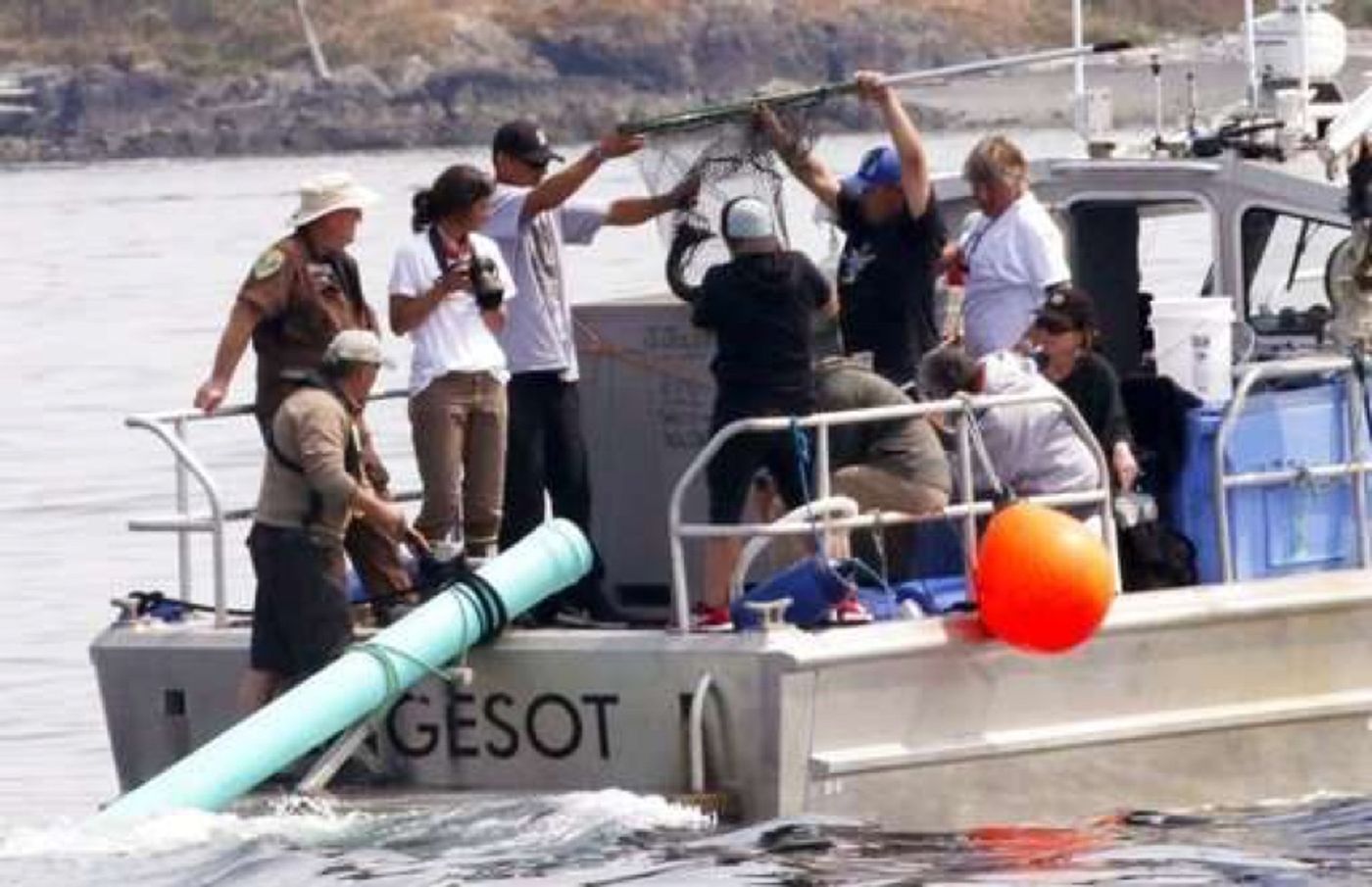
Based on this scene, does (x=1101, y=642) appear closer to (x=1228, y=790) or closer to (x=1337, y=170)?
(x=1228, y=790)

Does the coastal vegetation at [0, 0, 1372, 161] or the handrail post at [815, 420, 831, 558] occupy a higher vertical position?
the coastal vegetation at [0, 0, 1372, 161]

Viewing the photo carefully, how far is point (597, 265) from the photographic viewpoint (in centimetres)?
4459

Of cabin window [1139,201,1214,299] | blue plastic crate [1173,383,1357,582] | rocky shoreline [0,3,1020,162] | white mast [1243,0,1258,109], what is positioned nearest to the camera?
blue plastic crate [1173,383,1357,582]

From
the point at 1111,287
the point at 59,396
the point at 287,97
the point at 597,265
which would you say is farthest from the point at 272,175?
the point at 1111,287

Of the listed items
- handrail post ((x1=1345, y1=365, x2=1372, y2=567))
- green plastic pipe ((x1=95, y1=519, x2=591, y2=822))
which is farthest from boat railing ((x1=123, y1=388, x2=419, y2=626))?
handrail post ((x1=1345, y1=365, x2=1372, y2=567))

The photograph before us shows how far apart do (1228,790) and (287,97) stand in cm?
9819

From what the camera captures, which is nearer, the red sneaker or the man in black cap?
the red sneaker

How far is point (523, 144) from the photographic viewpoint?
13969mm

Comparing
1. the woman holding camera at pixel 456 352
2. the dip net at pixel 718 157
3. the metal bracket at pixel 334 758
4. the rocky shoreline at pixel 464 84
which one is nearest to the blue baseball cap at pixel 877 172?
the dip net at pixel 718 157

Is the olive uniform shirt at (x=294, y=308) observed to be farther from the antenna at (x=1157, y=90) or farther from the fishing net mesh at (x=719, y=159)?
the antenna at (x=1157, y=90)

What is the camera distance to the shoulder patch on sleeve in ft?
43.8

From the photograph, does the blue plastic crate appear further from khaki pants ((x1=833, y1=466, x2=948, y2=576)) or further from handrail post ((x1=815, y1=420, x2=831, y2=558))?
handrail post ((x1=815, y1=420, x2=831, y2=558))

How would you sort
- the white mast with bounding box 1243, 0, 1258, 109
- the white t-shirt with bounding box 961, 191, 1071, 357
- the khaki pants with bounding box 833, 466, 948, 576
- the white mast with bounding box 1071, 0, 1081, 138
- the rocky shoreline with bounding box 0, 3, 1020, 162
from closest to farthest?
the khaki pants with bounding box 833, 466, 948, 576 → the white t-shirt with bounding box 961, 191, 1071, 357 → the white mast with bounding box 1071, 0, 1081, 138 → the white mast with bounding box 1243, 0, 1258, 109 → the rocky shoreline with bounding box 0, 3, 1020, 162

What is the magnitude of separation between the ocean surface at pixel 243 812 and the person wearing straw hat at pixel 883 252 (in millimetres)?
1747
